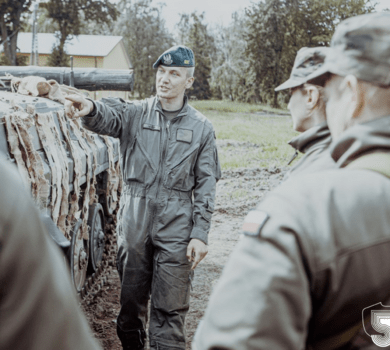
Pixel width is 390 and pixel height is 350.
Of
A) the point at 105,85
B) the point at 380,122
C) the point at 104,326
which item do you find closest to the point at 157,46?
the point at 105,85

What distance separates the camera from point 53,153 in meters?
5.07

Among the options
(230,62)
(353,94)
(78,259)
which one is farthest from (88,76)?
(230,62)

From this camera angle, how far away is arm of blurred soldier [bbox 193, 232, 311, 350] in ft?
3.89

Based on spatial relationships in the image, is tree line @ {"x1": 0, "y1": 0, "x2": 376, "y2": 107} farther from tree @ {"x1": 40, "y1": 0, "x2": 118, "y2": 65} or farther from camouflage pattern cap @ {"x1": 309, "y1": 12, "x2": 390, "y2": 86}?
camouflage pattern cap @ {"x1": 309, "y1": 12, "x2": 390, "y2": 86}

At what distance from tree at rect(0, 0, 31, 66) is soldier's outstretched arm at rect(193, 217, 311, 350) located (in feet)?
109

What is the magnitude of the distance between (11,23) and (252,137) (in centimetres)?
1923

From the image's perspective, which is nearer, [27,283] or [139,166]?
[27,283]

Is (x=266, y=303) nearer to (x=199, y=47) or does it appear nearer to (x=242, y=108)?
(x=242, y=108)

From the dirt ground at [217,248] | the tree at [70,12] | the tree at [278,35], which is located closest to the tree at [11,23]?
the tree at [70,12]

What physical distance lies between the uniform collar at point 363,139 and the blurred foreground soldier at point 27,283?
0.78 m

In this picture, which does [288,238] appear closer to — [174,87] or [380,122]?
[380,122]

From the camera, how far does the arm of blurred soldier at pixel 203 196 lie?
4.00 m

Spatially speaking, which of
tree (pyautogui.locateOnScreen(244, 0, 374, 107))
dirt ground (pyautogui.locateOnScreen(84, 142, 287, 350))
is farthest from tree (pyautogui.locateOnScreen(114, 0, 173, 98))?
dirt ground (pyautogui.locateOnScreen(84, 142, 287, 350))

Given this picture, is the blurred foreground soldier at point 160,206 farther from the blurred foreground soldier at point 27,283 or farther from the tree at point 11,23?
the tree at point 11,23
